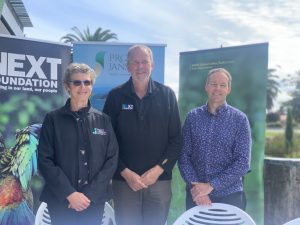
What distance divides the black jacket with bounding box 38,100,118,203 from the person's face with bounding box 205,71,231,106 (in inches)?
33.7

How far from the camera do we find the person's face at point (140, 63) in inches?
105

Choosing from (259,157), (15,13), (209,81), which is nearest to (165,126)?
(209,81)

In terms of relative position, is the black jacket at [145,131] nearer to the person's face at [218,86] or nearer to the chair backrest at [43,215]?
the person's face at [218,86]

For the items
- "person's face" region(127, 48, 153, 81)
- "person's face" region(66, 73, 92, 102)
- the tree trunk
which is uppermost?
"person's face" region(127, 48, 153, 81)

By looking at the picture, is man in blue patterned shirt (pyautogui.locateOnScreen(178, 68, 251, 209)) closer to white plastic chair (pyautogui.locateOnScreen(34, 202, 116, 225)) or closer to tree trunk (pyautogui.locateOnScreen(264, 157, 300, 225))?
white plastic chair (pyautogui.locateOnScreen(34, 202, 116, 225))

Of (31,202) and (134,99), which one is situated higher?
(134,99)

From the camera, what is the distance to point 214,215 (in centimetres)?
229

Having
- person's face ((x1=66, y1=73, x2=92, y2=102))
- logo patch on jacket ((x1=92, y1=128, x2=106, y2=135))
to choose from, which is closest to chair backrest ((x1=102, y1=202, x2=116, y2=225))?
logo patch on jacket ((x1=92, y1=128, x2=106, y2=135))

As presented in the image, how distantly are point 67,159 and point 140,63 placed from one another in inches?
34.3

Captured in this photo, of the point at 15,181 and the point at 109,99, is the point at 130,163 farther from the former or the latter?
the point at 15,181

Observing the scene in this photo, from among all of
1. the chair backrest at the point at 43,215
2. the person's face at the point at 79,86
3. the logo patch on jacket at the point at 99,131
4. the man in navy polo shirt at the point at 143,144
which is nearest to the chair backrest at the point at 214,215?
the man in navy polo shirt at the point at 143,144

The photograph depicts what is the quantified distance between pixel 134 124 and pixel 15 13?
16.4m

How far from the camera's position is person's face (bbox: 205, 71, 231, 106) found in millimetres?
2621

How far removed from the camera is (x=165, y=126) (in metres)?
2.73
